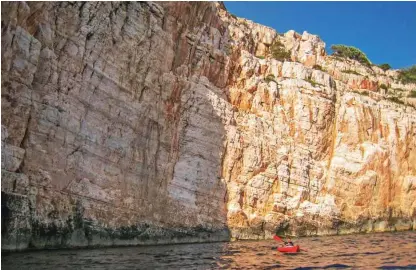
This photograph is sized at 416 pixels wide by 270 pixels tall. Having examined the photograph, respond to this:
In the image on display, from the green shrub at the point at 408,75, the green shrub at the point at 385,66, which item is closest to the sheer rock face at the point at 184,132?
the green shrub at the point at 408,75

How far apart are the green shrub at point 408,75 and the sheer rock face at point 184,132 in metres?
1.53

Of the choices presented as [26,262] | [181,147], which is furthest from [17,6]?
[181,147]

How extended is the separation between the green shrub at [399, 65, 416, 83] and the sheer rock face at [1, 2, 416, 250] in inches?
60.3

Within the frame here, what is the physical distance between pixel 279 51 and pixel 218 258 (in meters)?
37.4

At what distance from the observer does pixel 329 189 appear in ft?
155

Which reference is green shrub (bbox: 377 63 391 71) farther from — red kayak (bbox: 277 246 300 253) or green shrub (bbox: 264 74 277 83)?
red kayak (bbox: 277 246 300 253)

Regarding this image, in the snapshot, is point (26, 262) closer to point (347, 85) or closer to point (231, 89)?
point (231, 89)

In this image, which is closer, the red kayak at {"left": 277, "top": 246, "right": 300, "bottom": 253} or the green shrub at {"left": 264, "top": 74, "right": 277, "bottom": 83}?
the red kayak at {"left": 277, "top": 246, "right": 300, "bottom": 253}

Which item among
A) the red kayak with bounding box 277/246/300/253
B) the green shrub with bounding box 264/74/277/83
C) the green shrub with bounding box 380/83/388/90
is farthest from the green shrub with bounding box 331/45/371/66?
the red kayak with bounding box 277/246/300/253

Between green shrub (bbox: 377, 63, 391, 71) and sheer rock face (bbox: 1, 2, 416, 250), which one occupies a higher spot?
green shrub (bbox: 377, 63, 391, 71)

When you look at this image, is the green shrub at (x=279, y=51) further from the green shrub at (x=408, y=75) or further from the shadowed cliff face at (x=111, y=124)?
the green shrub at (x=408, y=75)

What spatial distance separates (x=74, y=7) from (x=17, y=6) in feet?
20.6

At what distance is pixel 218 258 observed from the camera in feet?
87.7

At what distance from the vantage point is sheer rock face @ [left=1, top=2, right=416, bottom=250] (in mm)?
27281
